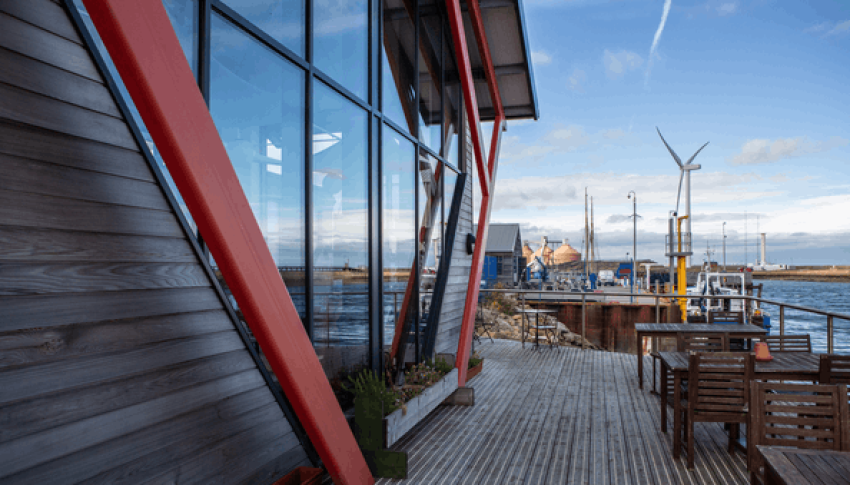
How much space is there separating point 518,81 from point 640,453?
559 cm

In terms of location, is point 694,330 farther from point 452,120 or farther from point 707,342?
point 452,120

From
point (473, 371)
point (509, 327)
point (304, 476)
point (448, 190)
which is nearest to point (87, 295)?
point (304, 476)

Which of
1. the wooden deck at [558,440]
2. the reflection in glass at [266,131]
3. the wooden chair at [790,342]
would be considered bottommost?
the wooden deck at [558,440]

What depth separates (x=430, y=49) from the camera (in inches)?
222

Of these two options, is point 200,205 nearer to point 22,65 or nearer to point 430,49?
point 22,65

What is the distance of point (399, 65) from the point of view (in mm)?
4824

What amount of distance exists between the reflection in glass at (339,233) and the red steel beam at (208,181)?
0.59m

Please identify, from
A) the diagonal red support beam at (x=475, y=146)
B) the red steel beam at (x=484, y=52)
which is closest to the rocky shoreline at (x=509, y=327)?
the diagonal red support beam at (x=475, y=146)

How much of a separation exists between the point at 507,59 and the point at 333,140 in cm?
446

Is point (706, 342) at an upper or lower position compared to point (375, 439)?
upper

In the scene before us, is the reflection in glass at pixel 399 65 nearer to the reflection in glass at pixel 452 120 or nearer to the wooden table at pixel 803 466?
the reflection in glass at pixel 452 120

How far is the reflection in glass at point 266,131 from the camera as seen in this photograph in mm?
2553

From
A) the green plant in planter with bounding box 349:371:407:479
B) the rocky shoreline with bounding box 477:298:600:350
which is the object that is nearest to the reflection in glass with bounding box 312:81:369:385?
the green plant in planter with bounding box 349:371:407:479

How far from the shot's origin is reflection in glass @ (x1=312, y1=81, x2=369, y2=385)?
131 inches
